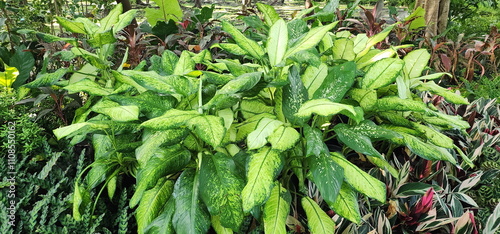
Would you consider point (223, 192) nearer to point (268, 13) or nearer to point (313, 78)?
point (313, 78)

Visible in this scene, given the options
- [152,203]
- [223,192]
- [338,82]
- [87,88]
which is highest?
[338,82]

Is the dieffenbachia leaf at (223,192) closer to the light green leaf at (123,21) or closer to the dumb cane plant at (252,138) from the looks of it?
the dumb cane plant at (252,138)

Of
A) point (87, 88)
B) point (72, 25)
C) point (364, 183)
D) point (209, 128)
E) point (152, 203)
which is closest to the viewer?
point (209, 128)

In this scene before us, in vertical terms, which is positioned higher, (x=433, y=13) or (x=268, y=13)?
(x=268, y=13)

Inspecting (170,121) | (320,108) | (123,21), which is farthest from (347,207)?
(123,21)

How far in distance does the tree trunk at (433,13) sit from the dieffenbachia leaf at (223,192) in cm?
253

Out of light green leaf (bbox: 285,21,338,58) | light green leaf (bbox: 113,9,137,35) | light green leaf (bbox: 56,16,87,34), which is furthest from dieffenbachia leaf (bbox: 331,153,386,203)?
light green leaf (bbox: 56,16,87,34)

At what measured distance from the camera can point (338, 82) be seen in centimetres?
109

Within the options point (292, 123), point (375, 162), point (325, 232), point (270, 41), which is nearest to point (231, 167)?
point (292, 123)

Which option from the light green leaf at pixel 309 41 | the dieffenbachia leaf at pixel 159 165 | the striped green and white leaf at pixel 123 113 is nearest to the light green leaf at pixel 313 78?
the light green leaf at pixel 309 41

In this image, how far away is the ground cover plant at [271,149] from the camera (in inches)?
38.2

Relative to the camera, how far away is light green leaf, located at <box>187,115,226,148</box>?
0.87 m

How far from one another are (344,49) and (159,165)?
0.85m

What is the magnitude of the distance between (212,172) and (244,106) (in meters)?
0.32
